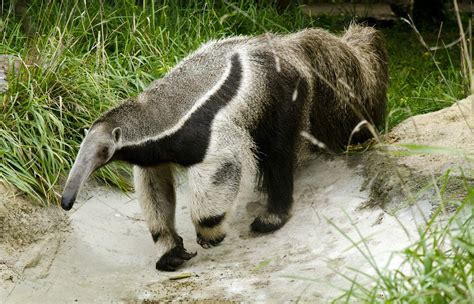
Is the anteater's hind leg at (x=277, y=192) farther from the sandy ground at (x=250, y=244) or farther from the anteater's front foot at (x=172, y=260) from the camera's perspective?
the anteater's front foot at (x=172, y=260)

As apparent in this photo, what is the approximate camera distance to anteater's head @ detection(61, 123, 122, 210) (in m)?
5.87

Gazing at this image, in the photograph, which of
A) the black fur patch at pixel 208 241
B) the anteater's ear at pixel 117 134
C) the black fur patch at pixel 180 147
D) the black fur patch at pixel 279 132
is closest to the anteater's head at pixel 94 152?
the anteater's ear at pixel 117 134

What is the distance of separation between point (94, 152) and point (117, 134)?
0.75 feet

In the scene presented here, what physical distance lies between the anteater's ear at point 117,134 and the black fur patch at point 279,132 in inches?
43.7

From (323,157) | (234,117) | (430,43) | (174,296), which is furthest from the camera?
(430,43)

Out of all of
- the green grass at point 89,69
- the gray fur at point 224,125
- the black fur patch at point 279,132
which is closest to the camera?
the gray fur at point 224,125

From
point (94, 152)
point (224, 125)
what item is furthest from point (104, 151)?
point (224, 125)

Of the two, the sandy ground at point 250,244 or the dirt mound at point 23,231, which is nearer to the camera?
the sandy ground at point 250,244

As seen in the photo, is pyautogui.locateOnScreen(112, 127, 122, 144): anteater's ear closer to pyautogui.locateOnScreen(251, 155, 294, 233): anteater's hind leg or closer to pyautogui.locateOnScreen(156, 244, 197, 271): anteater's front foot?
pyautogui.locateOnScreen(156, 244, 197, 271): anteater's front foot

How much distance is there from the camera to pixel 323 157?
7.63 m

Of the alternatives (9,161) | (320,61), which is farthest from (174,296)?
(320,61)

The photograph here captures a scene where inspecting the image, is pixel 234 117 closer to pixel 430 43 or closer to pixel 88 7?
pixel 88 7

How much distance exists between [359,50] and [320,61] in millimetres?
597

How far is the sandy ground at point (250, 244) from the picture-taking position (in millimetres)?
5855
